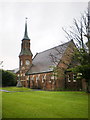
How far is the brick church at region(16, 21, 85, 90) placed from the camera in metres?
28.3

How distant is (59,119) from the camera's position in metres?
7.32

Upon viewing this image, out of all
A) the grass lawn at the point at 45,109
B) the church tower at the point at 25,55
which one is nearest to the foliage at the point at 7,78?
the church tower at the point at 25,55

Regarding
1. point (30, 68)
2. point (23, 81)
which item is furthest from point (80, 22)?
point (23, 81)

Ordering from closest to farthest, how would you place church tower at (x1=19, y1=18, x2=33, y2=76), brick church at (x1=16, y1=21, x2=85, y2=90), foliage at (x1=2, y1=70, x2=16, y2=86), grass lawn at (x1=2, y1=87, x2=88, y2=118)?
1. grass lawn at (x1=2, y1=87, x2=88, y2=118)
2. brick church at (x1=16, y1=21, x2=85, y2=90)
3. foliage at (x1=2, y1=70, x2=16, y2=86)
4. church tower at (x1=19, y1=18, x2=33, y2=76)

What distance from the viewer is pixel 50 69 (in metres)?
36.1

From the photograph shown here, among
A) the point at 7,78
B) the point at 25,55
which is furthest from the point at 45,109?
the point at 25,55

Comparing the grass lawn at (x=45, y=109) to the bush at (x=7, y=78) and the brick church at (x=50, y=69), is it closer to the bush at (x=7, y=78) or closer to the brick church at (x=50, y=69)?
the brick church at (x=50, y=69)

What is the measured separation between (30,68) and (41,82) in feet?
30.5

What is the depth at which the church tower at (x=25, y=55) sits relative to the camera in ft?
157

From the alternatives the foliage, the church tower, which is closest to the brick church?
the church tower

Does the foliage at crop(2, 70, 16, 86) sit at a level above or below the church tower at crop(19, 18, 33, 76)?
below

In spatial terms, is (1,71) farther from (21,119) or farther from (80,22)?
(21,119)

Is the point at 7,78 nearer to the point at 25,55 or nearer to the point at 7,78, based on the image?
the point at 7,78

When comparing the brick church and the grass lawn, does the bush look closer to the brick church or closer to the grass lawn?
the brick church
